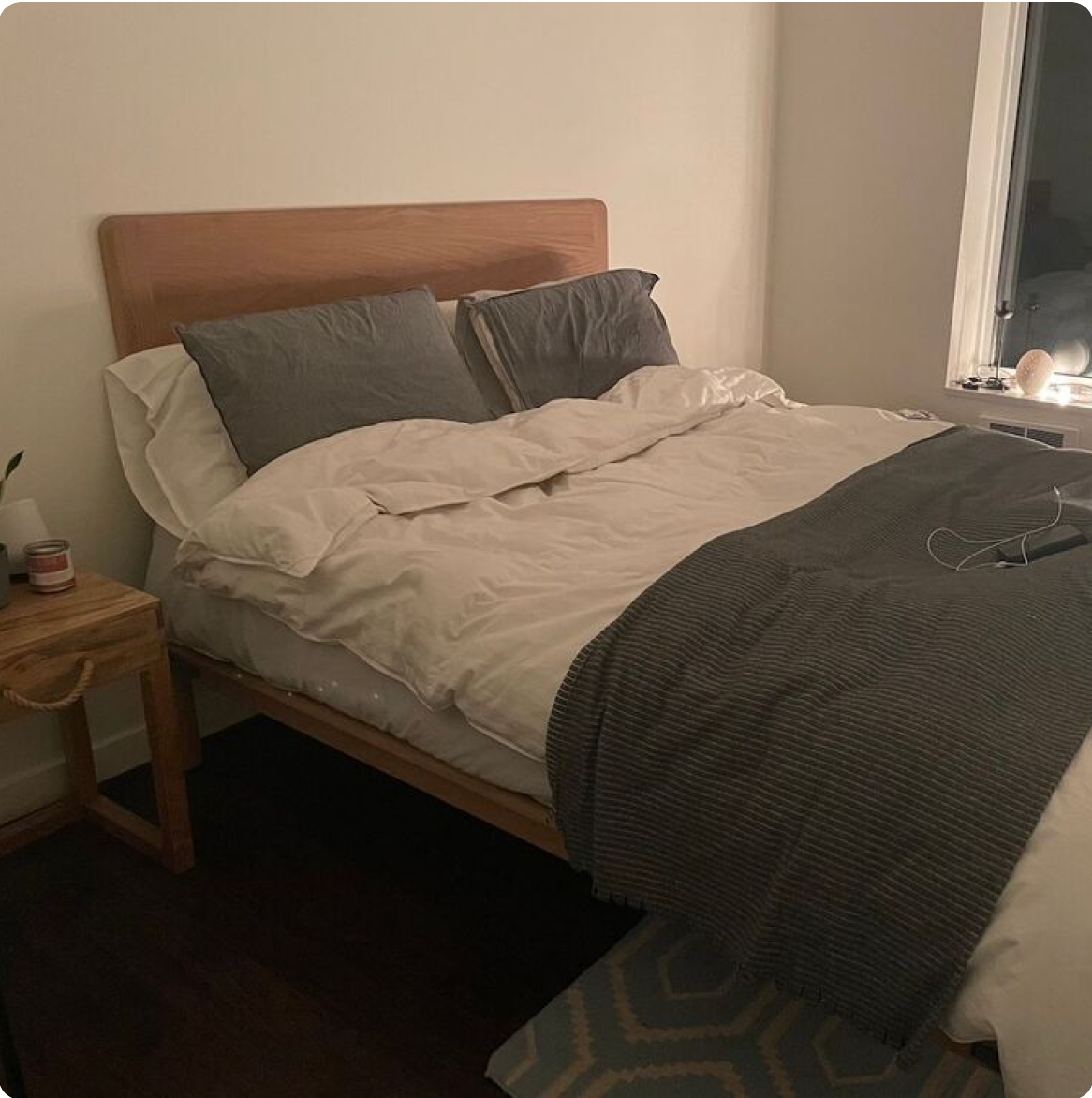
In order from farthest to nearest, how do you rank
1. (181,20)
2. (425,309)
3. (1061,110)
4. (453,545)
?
1. (1061,110)
2. (425,309)
3. (181,20)
4. (453,545)

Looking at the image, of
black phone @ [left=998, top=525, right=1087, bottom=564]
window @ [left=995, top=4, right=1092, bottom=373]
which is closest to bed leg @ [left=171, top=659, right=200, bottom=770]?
black phone @ [left=998, top=525, right=1087, bottom=564]

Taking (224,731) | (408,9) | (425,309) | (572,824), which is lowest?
(224,731)

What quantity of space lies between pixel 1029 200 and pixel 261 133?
255 centimetres

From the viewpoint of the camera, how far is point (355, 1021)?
161cm

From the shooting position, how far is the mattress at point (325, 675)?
1594 mm

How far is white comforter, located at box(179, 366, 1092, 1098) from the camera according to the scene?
1.07m

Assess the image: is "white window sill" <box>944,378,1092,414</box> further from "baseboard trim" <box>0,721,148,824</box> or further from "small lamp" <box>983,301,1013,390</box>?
"baseboard trim" <box>0,721,148,824</box>

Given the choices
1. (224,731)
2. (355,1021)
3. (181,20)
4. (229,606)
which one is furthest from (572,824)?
(181,20)

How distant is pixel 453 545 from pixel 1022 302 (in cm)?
269

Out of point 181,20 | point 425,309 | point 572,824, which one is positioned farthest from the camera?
point 425,309

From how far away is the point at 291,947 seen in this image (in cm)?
177

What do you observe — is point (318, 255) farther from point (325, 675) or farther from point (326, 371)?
point (325, 675)

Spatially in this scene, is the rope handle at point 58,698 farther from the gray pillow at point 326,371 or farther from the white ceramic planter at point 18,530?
the gray pillow at point 326,371

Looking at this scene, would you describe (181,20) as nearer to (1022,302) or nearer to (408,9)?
(408,9)
